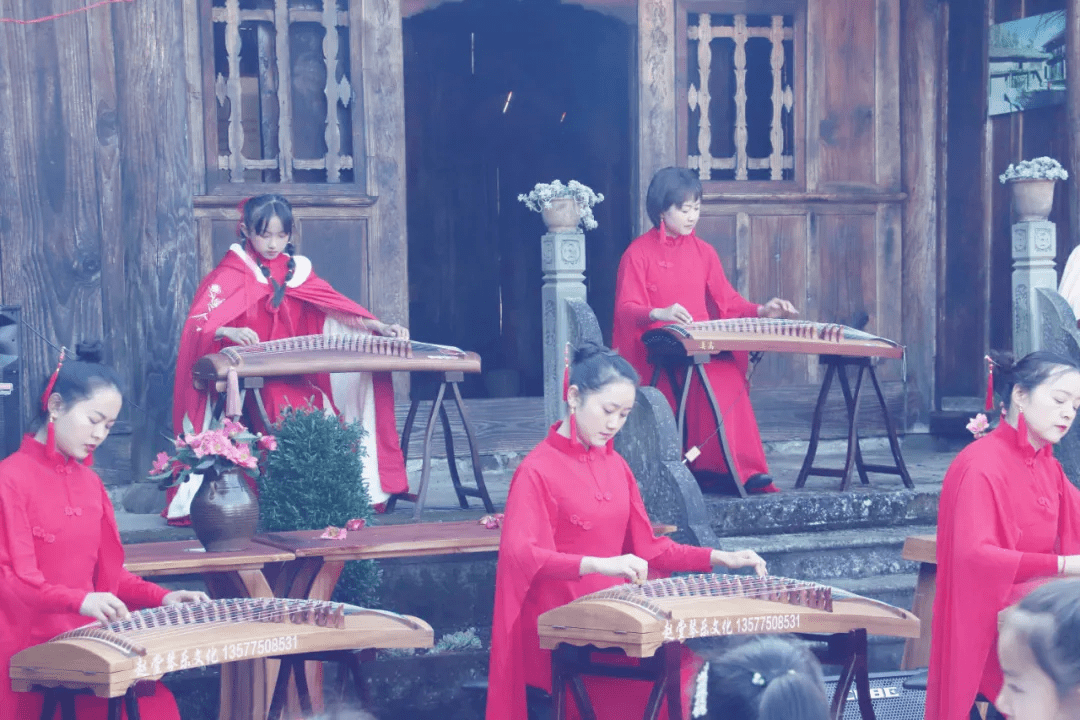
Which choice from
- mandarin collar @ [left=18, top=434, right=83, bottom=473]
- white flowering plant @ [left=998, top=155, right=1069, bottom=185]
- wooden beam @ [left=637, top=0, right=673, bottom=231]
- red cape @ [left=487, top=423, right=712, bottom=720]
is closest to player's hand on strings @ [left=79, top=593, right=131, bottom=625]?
mandarin collar @ [left=18, top=434, right=83, bottom=473]

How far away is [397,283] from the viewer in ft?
26.9

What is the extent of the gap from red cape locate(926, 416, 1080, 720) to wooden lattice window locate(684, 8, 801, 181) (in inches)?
168

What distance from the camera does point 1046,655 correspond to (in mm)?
2193

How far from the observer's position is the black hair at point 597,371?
184 inches

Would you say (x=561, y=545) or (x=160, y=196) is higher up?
(x=160, y=196)

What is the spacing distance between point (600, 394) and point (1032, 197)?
408 cm

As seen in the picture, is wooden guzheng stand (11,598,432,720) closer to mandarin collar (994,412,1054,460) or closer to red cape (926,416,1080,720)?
red cape (926,416,1080,720)

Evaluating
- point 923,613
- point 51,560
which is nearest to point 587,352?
point 51,560

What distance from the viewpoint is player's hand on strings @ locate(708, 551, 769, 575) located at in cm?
454

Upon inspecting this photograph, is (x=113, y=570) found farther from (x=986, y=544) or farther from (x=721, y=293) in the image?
(x=721, y=293)

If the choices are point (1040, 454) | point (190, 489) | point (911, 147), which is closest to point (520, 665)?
point (1040, 454)

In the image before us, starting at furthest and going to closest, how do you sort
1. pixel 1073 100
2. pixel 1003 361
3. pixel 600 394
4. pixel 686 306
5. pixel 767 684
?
pixel 1073 100
pixel 686 306
pixel 1003 361
pixel 600 394
pixel 767 684

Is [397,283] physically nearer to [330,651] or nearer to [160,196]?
[160,196]

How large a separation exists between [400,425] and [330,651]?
3666 millimetres
